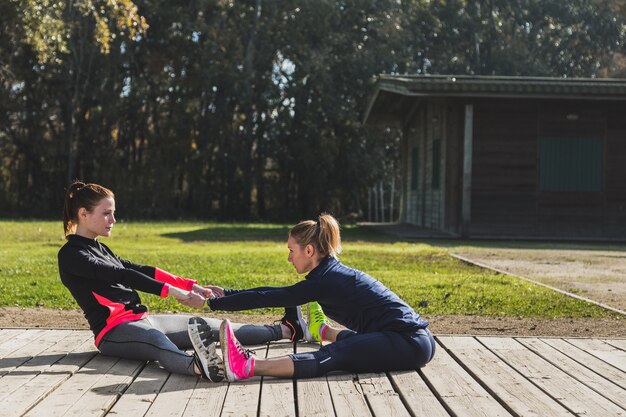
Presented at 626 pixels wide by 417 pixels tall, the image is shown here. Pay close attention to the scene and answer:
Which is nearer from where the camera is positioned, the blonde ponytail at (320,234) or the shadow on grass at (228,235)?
the blonde ponytail at (320,234)

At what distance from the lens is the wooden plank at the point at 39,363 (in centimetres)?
539

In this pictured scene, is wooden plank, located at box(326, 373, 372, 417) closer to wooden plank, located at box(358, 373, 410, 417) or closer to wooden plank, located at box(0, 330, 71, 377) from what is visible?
wooden plank, located at box(358, 373, 410, 417)

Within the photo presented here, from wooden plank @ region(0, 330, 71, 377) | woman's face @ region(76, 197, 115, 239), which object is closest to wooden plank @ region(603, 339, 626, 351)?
woman's face @ region(76, 197, 115, 239)

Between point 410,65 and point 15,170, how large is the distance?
16.6 metres

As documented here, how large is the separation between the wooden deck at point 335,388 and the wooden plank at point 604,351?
0.04 ft

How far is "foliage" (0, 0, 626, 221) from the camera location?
125 ft

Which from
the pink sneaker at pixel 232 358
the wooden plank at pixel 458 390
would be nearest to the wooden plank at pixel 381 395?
the wooden plank at pixel 458 390

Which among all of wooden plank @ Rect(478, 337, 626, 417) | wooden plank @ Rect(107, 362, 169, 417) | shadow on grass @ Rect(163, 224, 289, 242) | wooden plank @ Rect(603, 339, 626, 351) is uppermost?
wooden plank @ Rect(107, 362, 169, 417)

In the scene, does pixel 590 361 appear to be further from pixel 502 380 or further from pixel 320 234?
pixel 320 234

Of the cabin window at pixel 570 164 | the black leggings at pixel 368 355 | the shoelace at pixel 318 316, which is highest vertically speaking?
the cabin window at pixel 570 164

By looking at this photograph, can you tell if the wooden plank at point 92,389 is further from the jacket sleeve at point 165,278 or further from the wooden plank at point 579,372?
the wooden plank at point 579,372

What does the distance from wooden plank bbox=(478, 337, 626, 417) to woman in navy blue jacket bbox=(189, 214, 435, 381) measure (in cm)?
64

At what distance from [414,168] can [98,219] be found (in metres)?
25.3

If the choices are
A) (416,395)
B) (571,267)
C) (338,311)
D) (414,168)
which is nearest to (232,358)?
(338,311)
